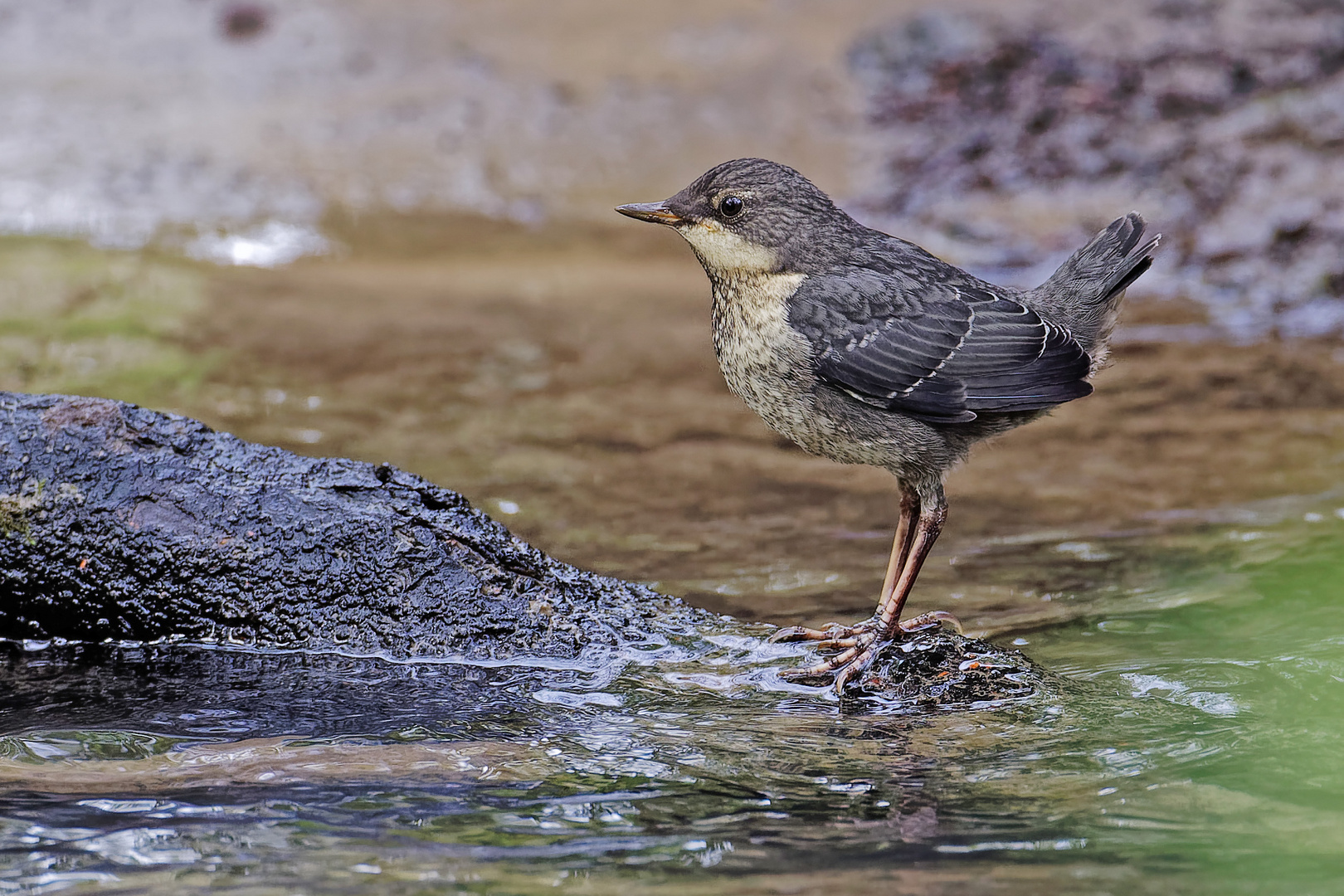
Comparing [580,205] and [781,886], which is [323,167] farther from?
[781,886]

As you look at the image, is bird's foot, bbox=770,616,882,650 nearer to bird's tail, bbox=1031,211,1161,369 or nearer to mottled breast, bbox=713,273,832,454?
mottled breast, bbox=713,273,832,454

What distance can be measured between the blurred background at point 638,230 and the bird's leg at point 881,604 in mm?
264

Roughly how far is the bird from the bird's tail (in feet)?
0.68

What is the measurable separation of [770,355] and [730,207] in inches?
22.0

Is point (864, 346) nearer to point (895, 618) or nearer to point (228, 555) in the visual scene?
point (895, 618)

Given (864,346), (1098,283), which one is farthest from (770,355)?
(1098,283)

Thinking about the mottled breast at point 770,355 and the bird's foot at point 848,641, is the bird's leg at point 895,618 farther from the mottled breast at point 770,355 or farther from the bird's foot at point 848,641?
the mottled breast at point 770,355

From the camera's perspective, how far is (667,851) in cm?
306

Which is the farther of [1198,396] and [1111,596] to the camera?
[1198,396]

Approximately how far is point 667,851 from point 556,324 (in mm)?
5741

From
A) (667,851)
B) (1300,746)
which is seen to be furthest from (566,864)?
(1300,746)

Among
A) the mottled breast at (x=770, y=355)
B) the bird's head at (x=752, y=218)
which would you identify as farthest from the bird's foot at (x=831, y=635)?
the bird's head at (x=752, y=218)

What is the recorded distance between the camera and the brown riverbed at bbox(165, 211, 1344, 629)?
542 centimetres

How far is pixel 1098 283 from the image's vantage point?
5.00m
